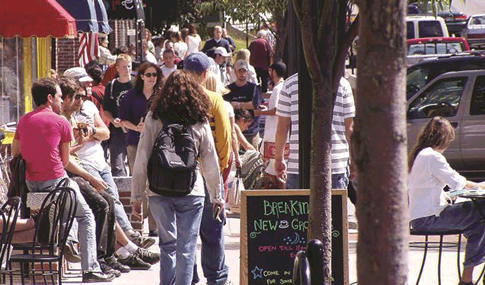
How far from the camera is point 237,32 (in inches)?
2245

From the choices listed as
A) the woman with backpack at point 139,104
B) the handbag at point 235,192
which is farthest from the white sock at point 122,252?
the handbag at point 235,192

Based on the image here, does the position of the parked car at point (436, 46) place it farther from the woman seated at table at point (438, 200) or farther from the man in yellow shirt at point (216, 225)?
the man in yellow shirt at point (216, 225)

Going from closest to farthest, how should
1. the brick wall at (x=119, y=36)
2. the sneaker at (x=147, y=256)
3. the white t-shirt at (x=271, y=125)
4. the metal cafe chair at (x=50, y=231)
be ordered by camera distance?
the metal cafe chair at (x=50, y=231) < the sneaker at (x=147, y=256) < the white t-shirt at (x=271, y=125) < the brick wall at (x=119, y=36)

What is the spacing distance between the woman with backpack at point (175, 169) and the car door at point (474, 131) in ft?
25.0

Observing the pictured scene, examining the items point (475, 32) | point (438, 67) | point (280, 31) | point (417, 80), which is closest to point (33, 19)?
point (417, 80)

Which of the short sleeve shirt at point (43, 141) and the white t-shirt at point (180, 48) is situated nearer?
the short sleeve shirt at point (43, 141)

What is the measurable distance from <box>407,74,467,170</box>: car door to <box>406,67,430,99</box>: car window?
93 centimetres

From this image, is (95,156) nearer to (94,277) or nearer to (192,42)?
(94,277)

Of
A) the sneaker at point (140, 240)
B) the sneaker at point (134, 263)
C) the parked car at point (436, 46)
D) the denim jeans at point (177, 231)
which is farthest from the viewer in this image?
the parked car at point (436, 46)

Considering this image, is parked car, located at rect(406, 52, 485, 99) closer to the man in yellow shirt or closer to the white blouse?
the white blouse

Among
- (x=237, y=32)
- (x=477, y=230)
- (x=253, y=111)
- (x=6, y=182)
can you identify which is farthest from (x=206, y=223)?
(x=237, y=32)

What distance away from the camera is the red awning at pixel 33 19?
12.2 m

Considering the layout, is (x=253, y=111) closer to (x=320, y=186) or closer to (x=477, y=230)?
(x=477, y=230)

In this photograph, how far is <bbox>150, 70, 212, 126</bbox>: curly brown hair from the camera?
7.84 meters
